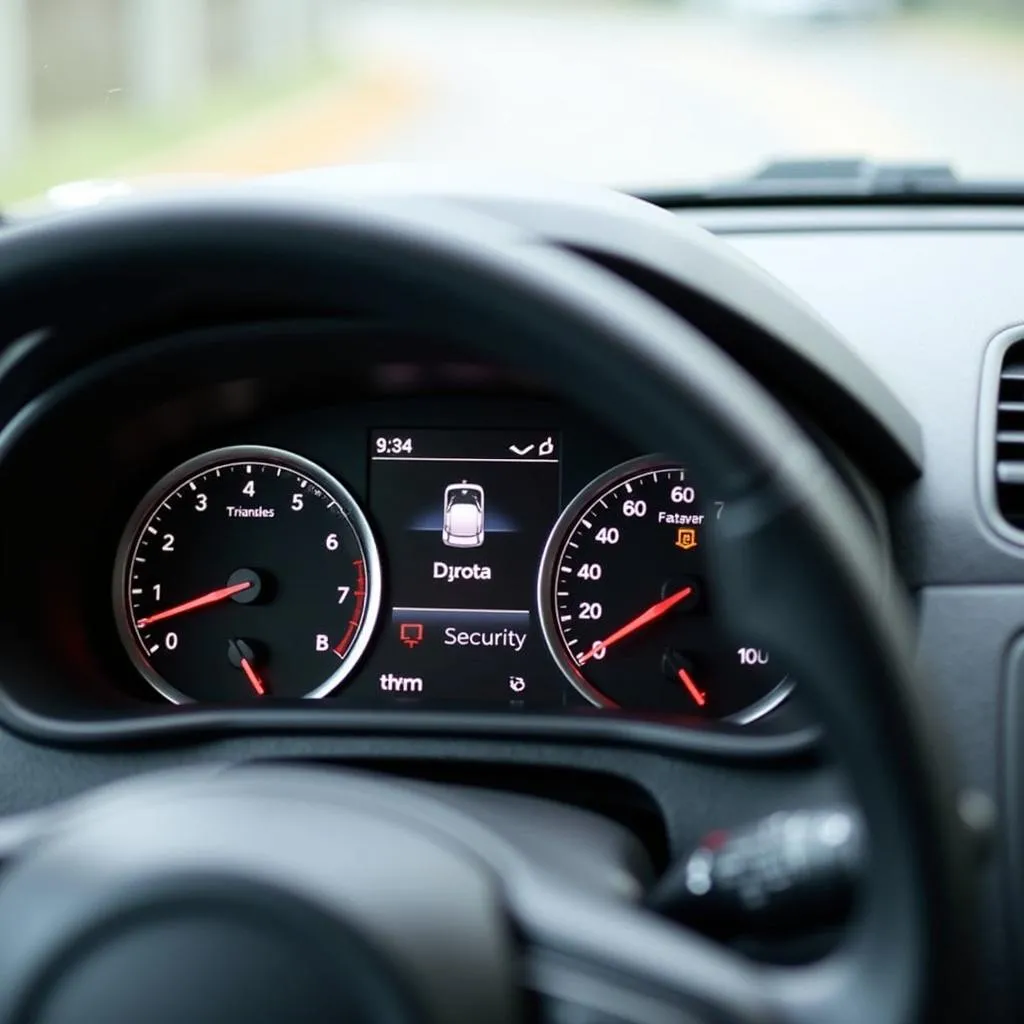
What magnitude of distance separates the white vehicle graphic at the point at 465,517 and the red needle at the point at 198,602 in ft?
0.93

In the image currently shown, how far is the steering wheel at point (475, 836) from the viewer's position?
111 centimetres

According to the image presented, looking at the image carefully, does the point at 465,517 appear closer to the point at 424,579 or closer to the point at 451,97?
the point at 424,579

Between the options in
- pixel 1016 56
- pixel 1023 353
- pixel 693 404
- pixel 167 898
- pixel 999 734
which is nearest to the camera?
pixel 693 404

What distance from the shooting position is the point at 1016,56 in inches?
128

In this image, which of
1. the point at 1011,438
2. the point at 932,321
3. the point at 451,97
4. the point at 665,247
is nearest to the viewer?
the point at 665,247

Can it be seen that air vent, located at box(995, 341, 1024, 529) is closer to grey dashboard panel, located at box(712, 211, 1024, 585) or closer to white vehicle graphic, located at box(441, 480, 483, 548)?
grey dashboard panel, located at box(712, 211, 1024, 585)

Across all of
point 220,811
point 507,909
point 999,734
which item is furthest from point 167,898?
point 999,734

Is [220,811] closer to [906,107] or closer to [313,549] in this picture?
[313,549]

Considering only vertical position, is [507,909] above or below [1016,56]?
below

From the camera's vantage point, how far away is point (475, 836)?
1.35 m

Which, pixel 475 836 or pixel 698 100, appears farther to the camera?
pixel 698 100

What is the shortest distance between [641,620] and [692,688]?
11 centimetres

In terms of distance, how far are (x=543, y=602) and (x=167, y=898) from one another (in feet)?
3.36

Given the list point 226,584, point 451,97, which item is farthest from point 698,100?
point 226,584
